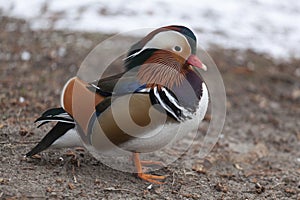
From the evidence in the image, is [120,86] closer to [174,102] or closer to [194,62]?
[174,102]

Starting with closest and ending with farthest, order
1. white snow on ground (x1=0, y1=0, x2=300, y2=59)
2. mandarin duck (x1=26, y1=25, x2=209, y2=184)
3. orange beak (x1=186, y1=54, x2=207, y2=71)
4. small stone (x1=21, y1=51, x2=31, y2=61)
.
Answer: mandarin duck (x1=26, y1=25, x2=209, y2=184)
orange beak (x1=186, y1=54, x2=207, y2=71)
small stone (x1=21, y1=51, x2=31, y2=61)
white snow on ground (x1=0, y1=0, x2=300, y2=59)

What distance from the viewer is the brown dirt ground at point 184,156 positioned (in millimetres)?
3064

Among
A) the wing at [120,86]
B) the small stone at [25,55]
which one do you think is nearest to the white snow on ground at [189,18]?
the small stone at [25,55]

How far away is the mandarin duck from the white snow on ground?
4.21 meters

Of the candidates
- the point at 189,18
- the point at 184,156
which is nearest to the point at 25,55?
the point at 184,156

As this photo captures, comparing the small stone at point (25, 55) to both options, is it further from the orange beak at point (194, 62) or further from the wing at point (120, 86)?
the orange beak at point (194, 62)

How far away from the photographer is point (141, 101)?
9.52 ft

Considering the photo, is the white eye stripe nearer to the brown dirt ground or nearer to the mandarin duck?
the mandarin duck

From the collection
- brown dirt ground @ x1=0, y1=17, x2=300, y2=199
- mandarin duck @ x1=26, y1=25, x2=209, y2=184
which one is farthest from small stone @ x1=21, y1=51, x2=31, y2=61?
mandarin duck @ x1=26, y1=25, x2=209, y2=184

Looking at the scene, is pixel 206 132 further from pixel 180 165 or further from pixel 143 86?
pixel 143 86

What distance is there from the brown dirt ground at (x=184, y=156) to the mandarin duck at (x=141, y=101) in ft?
0.82

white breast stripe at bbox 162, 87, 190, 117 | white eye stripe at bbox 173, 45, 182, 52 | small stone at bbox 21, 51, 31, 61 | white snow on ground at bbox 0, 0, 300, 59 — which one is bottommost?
white snow on ground at bbox 0, 0, 300, 59

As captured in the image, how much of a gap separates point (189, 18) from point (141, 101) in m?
5.52

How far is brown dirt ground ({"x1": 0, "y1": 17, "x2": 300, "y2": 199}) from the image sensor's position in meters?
3.06
